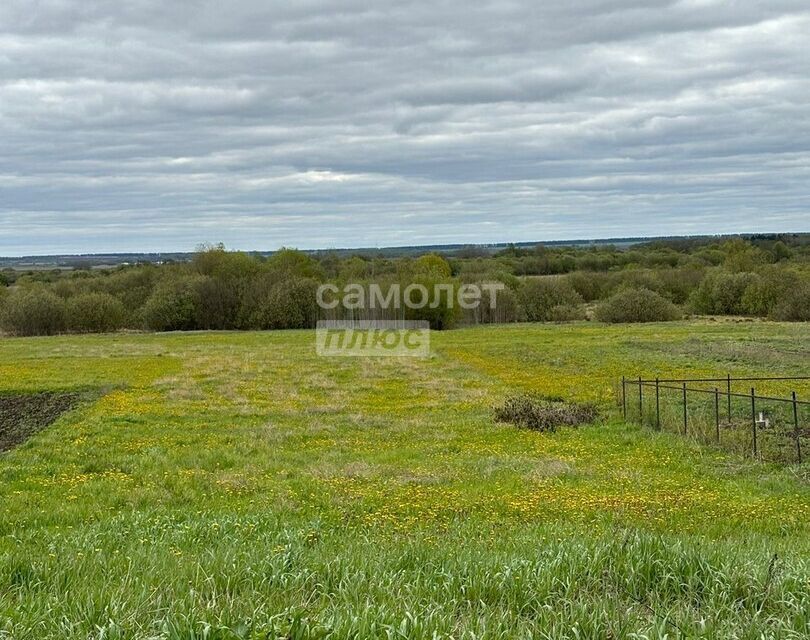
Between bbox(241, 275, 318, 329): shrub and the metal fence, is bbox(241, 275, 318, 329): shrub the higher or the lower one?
the higher one

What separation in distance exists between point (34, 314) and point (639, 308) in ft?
Result: 178

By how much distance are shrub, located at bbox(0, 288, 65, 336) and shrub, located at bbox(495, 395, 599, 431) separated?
5732 centimetres

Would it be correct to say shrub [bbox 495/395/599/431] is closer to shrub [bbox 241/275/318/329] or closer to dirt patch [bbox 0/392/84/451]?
dirt patch [bbox 0/392/84/451]

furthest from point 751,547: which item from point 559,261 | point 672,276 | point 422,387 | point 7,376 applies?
point 559,261

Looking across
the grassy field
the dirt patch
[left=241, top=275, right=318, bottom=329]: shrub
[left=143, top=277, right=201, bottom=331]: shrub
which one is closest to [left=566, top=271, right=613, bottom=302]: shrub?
[left=241, top=275, right=318, bottom=329]: shrub

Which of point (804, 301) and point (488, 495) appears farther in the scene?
point (804, 301)

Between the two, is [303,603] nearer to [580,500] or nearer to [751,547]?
[751,547]

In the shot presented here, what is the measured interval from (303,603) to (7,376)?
110 feet

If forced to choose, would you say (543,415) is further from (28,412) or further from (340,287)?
(340,287)

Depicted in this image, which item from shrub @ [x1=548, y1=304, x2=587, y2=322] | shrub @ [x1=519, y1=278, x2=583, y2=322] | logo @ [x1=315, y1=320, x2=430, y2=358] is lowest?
logo @ [x1=315, y1=320, x2=430, y2=358]

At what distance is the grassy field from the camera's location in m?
4.47

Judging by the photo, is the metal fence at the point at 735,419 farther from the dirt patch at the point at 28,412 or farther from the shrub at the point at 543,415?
the dirt patch at the point at 28,412

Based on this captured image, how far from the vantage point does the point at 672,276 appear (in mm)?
81438

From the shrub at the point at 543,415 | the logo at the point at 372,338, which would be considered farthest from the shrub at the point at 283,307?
the shrub at the point at 543,415
